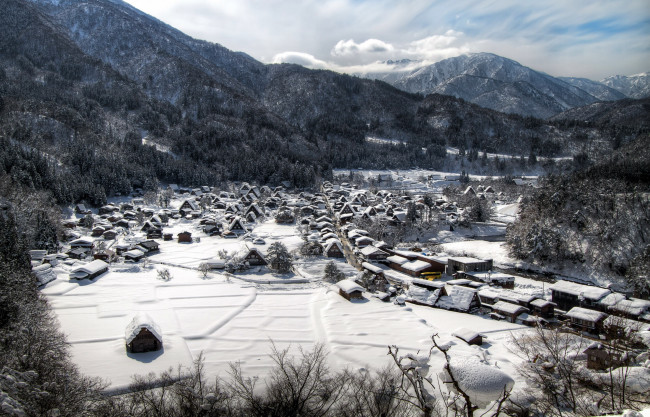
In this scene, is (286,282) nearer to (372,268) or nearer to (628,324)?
(372,268)

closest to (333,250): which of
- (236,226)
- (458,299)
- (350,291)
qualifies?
(350,291)

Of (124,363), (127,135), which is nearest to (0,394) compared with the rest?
(124,363)

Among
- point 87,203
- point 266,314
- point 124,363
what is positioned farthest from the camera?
point 87,203

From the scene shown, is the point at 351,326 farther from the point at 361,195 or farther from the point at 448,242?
the point at 361,195

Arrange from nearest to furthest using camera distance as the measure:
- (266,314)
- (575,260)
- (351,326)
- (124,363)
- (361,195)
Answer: (124,363) → (351,326) → (266,314) → (575,260) → (361,195)

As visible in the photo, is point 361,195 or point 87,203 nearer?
point 87,203

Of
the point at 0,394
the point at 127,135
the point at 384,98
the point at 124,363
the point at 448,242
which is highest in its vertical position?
the point at 384,98
